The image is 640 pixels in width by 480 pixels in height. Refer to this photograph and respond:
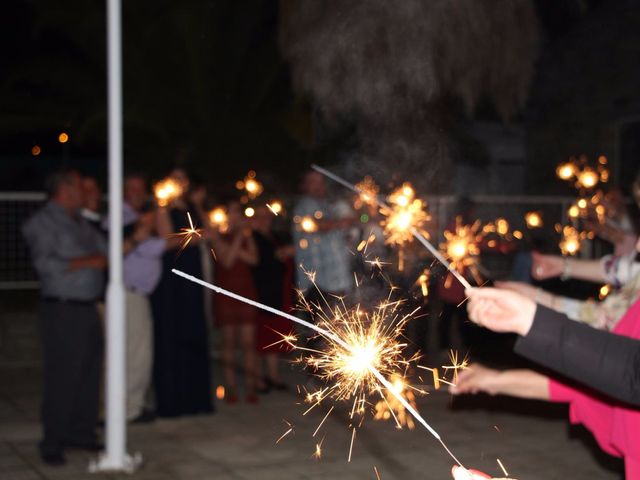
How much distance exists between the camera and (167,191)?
6.87m

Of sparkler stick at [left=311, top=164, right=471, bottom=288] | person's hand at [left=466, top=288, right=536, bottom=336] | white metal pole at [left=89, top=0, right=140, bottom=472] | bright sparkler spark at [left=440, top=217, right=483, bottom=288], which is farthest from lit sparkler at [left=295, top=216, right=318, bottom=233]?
person's hand at [left=466, top=288, right=536, bottom=336]

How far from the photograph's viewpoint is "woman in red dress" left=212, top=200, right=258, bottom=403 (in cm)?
772

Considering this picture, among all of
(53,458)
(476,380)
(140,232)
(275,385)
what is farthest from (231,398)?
(476,380)

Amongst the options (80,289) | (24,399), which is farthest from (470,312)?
(24,399)

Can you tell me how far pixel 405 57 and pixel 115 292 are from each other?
29.1 feet

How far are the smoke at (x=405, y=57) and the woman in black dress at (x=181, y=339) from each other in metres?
5.89

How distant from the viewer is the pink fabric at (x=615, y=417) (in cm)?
274

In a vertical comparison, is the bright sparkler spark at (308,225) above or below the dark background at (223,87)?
below

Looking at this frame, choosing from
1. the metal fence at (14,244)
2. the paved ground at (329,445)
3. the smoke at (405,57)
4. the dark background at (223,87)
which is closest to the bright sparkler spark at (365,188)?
the smoke at (405,57)

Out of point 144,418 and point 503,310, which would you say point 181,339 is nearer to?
point 144,418

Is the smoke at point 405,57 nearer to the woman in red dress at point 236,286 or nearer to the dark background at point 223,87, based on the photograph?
the dark background at point 223,87

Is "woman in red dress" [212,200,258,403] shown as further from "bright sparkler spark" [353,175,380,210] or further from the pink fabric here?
the pink fabric

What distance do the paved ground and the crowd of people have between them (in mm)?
311

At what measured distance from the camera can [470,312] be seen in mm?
2539
